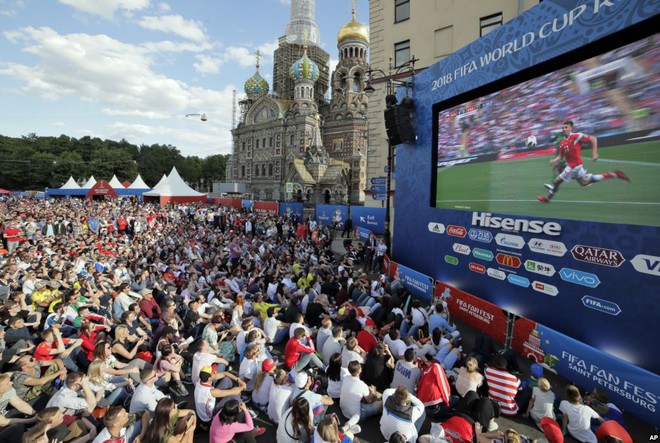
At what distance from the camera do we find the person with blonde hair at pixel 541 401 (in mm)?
4875

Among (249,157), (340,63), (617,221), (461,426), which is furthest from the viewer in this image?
(249,157)

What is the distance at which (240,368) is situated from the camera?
5.56m

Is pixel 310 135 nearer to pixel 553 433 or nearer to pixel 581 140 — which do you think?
pixel 581 140

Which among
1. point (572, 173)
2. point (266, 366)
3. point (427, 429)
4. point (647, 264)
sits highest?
point (572, 173)

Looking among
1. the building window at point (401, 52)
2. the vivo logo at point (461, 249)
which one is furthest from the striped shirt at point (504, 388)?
the building window at point (401, 52)

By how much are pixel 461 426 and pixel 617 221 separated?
17.1ft

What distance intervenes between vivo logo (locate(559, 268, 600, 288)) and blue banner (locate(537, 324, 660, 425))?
4.11 feet

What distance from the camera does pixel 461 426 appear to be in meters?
4.05

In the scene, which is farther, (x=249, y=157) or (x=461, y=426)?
(x=249, y=157)

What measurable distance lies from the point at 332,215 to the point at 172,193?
2152 cm

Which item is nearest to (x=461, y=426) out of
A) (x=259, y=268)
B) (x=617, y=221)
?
(x=617, y=221)

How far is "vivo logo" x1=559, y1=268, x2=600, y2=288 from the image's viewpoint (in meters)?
6.72

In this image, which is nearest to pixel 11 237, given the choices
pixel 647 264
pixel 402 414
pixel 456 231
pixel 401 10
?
pixel 402 414

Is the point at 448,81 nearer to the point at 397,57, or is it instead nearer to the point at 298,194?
the point at 397,57
